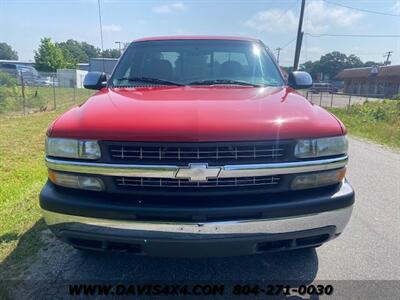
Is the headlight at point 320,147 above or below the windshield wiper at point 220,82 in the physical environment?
below

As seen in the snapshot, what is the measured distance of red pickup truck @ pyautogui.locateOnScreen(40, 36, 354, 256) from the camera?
216cm

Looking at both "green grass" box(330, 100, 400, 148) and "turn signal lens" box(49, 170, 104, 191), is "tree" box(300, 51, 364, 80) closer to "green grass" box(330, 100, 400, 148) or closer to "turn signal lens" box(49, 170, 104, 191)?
"green grass" box(330, 100, 400, 148)

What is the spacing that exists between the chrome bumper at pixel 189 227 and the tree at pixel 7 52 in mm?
132950

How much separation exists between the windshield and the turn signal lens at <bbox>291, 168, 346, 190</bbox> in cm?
132

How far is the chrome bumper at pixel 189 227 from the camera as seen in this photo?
2.15 m

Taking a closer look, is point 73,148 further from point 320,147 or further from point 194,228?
point 320,147

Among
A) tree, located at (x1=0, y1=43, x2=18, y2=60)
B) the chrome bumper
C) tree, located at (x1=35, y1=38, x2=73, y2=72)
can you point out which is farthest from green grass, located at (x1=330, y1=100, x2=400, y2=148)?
tree, located at (x1=0, y1=43, x2=18, y2=60)

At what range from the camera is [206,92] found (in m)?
2.96

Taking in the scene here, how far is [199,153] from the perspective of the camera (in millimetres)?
2160

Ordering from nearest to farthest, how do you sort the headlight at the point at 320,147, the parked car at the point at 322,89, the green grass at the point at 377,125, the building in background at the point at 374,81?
the headlight at the point at 320,147, the green grass at the point at 377,125, the parked car at the point at 322,89, the building in background at the point at 374,81

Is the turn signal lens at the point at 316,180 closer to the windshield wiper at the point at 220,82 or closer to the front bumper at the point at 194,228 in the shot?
the front bumper at the point at 194,228

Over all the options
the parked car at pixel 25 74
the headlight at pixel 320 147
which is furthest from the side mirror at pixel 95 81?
the parked car at pixel 25 74

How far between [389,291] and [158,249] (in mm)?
1812

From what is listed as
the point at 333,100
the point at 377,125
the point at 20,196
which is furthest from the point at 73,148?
the point at 333,100
